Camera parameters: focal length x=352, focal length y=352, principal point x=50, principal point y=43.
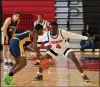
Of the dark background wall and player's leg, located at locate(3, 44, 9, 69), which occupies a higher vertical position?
the dark background wall

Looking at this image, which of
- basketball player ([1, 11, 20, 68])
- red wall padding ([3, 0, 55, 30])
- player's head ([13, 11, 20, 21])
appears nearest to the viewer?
player's head ([13, 11, 20, 21])

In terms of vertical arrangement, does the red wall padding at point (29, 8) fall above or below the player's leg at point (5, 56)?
above

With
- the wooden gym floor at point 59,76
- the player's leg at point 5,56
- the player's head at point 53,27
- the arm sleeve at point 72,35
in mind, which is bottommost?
the wooden gym floor at point 59,76

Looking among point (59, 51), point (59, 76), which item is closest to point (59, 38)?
point (59, 51)

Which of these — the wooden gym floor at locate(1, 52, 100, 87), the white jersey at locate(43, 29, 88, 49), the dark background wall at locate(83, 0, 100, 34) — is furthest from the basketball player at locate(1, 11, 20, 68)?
the dark background wall at locate(83, 0, 100, 34)

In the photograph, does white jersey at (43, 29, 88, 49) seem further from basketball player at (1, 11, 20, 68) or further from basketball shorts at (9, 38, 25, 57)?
basketball player at (1, 11, 20, 68)

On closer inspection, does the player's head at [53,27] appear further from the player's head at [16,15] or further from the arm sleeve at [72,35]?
the player's head at [16,15]

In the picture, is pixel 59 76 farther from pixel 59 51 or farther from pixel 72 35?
pixel 72 35

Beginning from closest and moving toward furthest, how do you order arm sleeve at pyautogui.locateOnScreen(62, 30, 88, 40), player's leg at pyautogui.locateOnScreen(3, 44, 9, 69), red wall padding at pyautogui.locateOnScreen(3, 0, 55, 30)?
1. arm sleeve at pyautogui.locateOnScreen(62, 30, 88, 40)
2. player's leg at pyautogui.locateOnScreen(3, 44, 9, 69)
3. red wall padding at pyautogui.locateOnScreen(3, 0, 55, 30)

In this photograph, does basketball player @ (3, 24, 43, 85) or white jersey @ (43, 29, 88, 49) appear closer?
basketball player @ (3, 24, 43, 85)

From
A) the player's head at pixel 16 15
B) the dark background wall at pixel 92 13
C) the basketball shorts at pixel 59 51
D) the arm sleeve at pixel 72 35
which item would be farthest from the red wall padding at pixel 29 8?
the arm sleeve at pixel 72 35

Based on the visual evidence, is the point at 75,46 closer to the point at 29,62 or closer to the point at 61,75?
the point at 29,62

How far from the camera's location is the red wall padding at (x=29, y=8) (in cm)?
1783

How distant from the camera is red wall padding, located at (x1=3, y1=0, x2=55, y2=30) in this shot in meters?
→ 17.8
